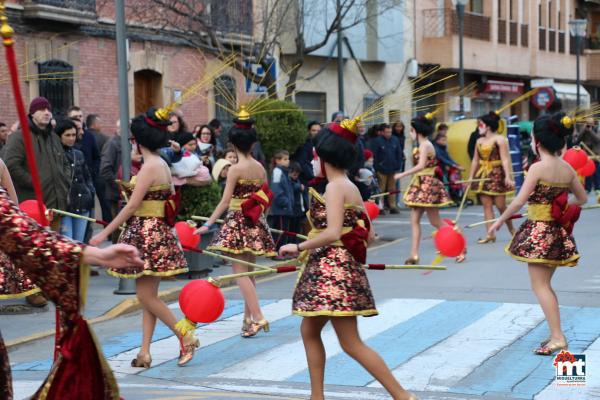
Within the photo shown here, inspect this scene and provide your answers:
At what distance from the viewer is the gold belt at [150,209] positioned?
8133 mm

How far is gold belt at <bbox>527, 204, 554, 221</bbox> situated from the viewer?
826 cm

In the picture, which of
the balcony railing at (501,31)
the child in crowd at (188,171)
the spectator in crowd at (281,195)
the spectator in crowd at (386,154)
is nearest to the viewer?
the child in crowd at (188,171)

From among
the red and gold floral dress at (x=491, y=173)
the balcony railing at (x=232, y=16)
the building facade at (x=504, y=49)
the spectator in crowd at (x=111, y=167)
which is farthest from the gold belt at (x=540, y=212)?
the building facade at (x=504, y=49)

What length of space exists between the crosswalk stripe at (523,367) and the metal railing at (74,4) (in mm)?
11980

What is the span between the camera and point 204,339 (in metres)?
9.27

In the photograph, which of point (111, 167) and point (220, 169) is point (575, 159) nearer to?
point (220, 169)

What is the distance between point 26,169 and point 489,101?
96.1 ft

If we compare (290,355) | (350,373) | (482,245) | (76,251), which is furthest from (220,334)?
(482,245)


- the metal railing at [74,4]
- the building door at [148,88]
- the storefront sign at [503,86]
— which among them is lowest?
the building door at [148,88]

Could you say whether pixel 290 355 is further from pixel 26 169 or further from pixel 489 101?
pixel 489 101

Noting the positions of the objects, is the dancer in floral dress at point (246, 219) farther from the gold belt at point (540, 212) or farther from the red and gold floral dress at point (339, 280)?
the red and gold floral dress at point (339, 280)

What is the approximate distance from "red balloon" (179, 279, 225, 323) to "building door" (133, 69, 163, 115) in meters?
16.2

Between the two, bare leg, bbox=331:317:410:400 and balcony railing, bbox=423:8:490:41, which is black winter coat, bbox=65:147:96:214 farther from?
balcony railing, bbox=423:8:490:41

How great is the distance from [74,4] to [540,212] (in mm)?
13040
